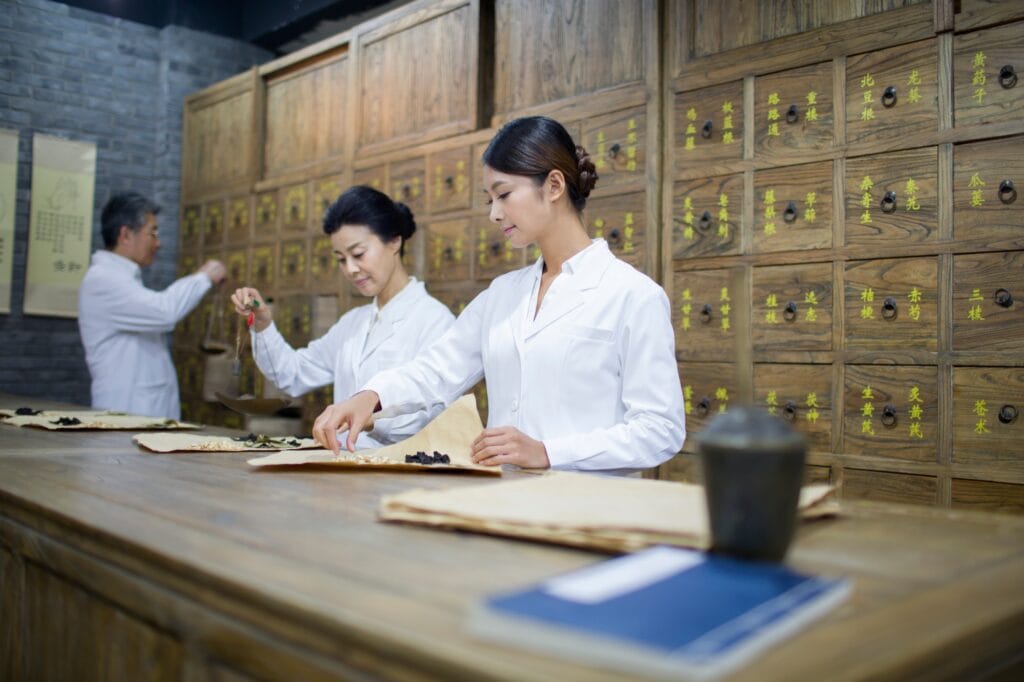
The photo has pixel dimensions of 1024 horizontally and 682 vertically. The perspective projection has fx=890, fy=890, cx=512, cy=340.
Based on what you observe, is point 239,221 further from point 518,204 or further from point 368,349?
point 518,204

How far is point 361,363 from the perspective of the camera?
294cm

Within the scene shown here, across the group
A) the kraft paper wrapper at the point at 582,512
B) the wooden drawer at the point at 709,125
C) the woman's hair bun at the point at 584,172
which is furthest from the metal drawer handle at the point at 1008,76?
the kraft paper wrapper at the point at 582,512

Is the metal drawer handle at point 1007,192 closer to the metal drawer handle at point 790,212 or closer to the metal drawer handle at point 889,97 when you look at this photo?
the metal drawer handle at point 889,97

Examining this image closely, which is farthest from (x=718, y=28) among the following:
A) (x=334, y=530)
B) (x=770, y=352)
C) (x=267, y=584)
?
(x=267, y=584)

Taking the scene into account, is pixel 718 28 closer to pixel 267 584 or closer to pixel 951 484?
pixel 951 484

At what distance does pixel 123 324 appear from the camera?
433 centimetres

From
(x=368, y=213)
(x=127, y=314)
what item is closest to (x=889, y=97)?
(x=368, y=213)

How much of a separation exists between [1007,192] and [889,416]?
2.33 feet

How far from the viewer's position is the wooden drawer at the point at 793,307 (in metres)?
2.80

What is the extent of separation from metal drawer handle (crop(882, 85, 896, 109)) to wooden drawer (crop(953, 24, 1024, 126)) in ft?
0.55

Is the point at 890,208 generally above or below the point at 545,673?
above

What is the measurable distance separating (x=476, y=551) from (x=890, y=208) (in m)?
2.19

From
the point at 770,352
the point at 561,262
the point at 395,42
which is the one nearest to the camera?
the point at 561,262

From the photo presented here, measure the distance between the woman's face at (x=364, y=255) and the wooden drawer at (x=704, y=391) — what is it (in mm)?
1094
